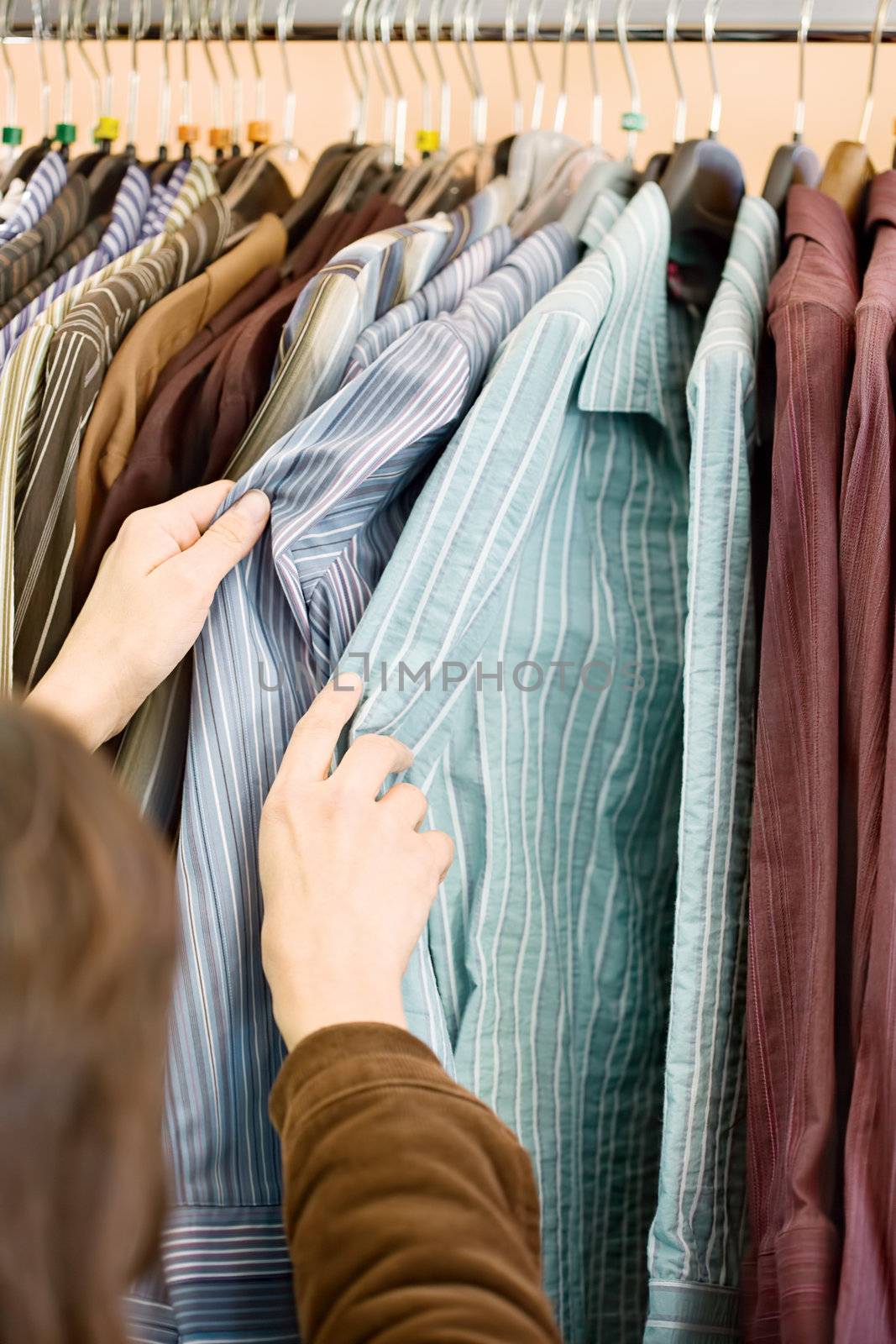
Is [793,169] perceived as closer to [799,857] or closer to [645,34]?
[645,34]

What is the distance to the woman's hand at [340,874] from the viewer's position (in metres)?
0.48

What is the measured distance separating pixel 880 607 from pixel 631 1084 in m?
0.34

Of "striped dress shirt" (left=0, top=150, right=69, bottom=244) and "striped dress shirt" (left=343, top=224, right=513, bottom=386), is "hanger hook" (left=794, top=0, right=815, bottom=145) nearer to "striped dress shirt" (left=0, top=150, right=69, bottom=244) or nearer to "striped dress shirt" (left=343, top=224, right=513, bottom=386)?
"striped dress shirt" (left=343, top=224, right=513, bottom=386)

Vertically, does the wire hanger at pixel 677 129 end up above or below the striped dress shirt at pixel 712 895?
above

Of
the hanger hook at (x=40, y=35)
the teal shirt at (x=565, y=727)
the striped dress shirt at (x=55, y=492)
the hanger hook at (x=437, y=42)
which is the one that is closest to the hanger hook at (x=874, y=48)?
the teal shirt at (x=565, y=727)

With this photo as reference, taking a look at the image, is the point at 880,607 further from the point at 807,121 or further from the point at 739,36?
the point at 807,121

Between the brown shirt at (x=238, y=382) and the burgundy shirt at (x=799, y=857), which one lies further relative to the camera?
the brown shirt at (x=238, y=382)

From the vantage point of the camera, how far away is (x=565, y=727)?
2.25 ft

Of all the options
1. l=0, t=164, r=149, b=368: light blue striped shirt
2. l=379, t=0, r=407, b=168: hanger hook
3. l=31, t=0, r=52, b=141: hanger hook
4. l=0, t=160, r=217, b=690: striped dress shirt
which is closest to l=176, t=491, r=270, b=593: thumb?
l=0, t=160, r=217, b=690: striped dress shirt

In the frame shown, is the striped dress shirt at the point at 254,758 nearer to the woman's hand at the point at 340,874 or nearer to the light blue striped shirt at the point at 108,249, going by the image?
the woman's hand at the point at 340,874

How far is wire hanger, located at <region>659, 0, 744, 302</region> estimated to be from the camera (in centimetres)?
78

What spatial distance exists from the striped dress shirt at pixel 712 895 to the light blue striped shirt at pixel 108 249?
0.43 metres

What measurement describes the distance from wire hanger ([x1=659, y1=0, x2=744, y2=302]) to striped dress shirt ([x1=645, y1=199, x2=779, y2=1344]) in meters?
0.20

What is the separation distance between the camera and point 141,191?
33.9 inches
